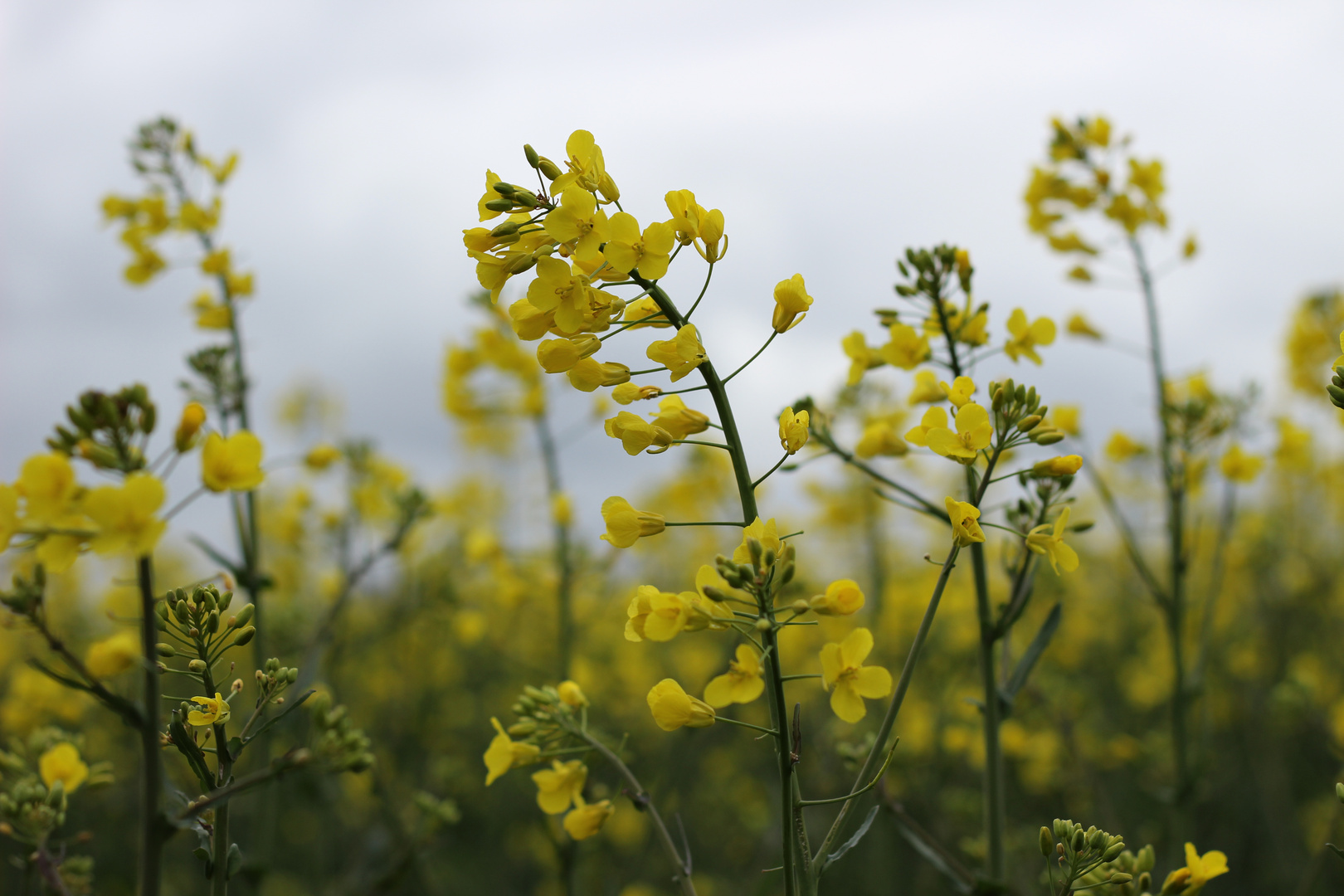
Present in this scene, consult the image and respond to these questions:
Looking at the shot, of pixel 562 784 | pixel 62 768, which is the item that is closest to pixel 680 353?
pixel 562 784

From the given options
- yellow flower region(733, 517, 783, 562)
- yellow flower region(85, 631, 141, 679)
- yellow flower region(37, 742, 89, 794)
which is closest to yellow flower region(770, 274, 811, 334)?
yellow flower region(733, 517, 783, 562)

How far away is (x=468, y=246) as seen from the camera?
6.33 feet

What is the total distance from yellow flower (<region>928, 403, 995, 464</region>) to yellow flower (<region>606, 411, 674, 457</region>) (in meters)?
0.65

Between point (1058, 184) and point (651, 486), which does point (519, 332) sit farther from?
point (651, 486)

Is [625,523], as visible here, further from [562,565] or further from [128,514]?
[562,565]

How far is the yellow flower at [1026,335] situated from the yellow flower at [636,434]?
151 cm

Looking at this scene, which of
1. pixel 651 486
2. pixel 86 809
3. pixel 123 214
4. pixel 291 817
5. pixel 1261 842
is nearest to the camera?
pixel 123 214

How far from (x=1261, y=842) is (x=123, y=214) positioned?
891 cm

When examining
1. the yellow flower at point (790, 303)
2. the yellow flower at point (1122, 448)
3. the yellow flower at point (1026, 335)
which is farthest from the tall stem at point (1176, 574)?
the yellow flower at point (790, 303)

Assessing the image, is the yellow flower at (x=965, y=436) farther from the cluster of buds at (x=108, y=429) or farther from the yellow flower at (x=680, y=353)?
the cluster of buds at (x=108, y=429)

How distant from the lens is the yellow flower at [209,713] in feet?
5.92

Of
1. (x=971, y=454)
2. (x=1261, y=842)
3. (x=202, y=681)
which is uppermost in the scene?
(x=971, y=454)

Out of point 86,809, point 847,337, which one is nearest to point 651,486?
point 86,809

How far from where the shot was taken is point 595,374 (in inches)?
77.5
